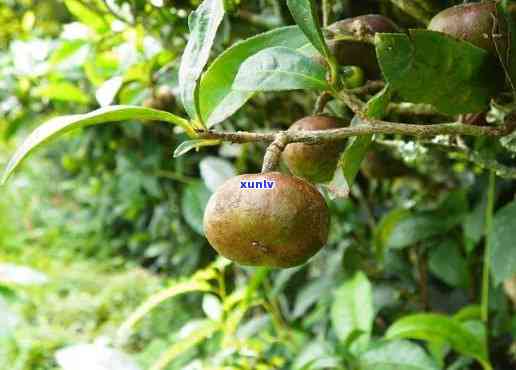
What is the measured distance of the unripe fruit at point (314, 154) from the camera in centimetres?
59

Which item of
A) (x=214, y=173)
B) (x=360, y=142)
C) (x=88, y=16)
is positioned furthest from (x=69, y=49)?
(x=360, y=142)

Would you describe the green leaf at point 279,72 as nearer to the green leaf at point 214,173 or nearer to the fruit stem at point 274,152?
the fruit stem at point 274,152

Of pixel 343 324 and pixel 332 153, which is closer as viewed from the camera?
pixel 332 153

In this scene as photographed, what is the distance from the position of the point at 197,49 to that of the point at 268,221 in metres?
0.18

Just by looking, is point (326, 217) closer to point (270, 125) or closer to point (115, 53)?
point (270, 125)

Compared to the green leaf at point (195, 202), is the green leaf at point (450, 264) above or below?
below

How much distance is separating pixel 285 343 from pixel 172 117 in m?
0.85

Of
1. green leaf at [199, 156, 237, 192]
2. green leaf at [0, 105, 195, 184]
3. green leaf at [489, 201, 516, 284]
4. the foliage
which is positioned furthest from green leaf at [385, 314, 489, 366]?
green leaf at [0, 105, 195, 184]

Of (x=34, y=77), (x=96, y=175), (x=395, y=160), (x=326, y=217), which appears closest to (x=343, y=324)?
(x=395, y=160)

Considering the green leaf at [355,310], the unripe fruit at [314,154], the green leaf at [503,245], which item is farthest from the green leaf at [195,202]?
the unripe fruit at [314,154]

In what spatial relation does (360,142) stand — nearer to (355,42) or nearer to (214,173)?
(355,42)

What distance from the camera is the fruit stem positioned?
51 cm

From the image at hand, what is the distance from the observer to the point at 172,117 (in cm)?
53

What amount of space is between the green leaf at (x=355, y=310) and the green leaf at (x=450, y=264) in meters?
0.19
